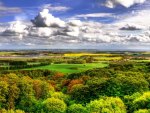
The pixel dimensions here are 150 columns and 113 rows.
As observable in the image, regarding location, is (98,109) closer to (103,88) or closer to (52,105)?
(52,105)

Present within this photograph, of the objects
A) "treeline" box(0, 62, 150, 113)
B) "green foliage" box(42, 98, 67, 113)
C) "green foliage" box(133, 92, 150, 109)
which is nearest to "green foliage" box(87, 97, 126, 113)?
"treeline" box(0, 62, 150, 113)

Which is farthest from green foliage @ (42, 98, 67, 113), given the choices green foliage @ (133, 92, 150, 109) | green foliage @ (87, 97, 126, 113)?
green foliage @ (133, 92, 150, 109)

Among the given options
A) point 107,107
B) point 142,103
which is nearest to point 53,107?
point 107,107

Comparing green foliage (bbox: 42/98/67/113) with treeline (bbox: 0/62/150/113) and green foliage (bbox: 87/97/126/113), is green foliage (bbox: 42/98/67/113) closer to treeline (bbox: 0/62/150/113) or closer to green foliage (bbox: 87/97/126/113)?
treeline (bbox: 0/62/150/113)

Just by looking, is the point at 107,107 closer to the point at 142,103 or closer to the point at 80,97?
the point at 142,103

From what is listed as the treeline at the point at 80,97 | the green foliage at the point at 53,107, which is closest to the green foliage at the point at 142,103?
the treeline at the point at 80,97

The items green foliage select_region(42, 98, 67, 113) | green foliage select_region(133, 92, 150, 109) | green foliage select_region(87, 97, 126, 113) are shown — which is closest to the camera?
green foliage select_region(87, 97, 126, 113)

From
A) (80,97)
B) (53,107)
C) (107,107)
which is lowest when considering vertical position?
(80,97)

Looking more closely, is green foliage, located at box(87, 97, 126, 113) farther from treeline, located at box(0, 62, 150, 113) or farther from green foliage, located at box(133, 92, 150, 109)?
green foliage, located at box(133, 92, 150, 109)

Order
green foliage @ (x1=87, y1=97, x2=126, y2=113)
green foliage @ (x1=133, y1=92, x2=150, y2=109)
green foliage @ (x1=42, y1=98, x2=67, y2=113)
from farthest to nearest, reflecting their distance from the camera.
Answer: green foliage @ (x1=133, y1=92, x2=150, y2=109), green foliage @ (x1=42, y1=98, x2=67, y2=113), green foliage @ (x1=87, y1=97, x2=126, y2=113)

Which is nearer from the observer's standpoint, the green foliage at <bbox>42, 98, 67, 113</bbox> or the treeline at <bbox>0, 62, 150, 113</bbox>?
the green foliage at <bbox>42, 98, 67, 113</bbox>

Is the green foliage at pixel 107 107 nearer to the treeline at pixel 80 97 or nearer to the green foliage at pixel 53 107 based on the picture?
the treeline at pixel 80 97
